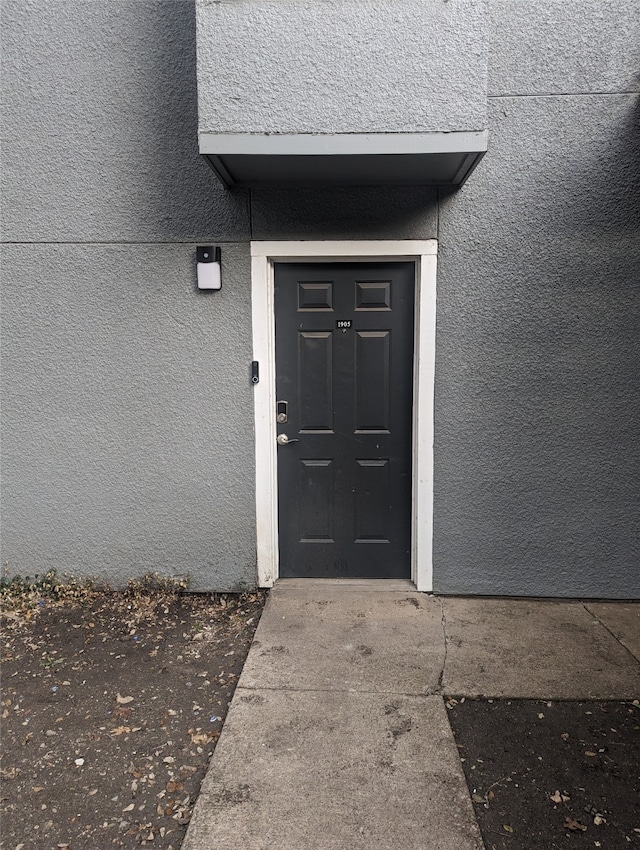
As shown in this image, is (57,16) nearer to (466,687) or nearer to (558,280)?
(558,280)

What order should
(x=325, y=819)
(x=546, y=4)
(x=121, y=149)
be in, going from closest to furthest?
1. (x=325, y=819)
2. (x=546, y=4)
3. (x=121, y=149)

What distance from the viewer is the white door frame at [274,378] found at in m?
3.74

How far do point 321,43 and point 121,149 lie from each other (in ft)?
4.99

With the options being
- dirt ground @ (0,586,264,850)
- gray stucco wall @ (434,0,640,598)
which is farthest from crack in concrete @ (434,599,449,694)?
dirt ground @ (0,586,264,850)

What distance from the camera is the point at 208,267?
374 cm

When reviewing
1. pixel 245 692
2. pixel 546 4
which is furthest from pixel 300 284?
pixel 245 692

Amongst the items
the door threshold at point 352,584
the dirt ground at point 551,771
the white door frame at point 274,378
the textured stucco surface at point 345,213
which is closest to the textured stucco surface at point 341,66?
the textured stucco surface at point 345,213

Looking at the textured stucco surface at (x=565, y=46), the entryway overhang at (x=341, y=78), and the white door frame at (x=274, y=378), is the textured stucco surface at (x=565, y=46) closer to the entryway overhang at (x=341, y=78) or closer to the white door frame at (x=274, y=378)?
the entryway overhang at (x=341, y=78)

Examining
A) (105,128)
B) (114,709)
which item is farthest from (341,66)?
(114,709)

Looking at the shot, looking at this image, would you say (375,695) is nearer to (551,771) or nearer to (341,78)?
(551,771)

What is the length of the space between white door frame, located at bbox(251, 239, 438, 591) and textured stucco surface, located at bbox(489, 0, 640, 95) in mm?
1205

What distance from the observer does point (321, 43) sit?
3.07m

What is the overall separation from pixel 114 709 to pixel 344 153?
322 centimetres

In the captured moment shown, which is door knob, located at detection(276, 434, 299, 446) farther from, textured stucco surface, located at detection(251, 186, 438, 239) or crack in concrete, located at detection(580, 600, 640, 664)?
crack in concrete, located at detection(580, 600, 640, 664)
